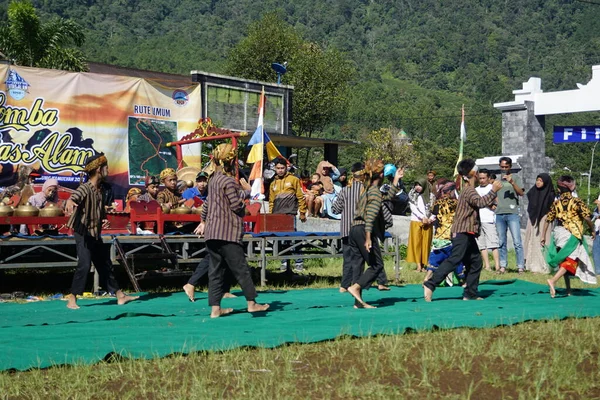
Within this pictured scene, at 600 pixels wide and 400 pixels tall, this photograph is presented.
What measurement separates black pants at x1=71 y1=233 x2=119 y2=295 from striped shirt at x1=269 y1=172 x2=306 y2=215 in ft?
14.8

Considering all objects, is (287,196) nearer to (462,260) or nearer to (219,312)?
(462,260)

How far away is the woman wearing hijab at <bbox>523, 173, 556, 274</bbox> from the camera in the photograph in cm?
1507

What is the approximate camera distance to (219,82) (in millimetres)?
33469

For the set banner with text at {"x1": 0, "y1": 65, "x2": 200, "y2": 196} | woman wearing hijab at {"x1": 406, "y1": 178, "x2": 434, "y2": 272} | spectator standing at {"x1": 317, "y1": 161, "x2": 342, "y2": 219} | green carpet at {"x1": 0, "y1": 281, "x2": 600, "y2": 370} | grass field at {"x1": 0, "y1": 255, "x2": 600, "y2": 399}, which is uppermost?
banner with text at {"x1": 0, "y1": 65, "x2": 200, "y2": 196}

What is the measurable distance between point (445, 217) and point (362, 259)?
2646 millimetres

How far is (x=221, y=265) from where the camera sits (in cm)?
936

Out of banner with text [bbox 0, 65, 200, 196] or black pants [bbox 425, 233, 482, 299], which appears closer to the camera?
black pants [bbox 425, 233, 482, 299]

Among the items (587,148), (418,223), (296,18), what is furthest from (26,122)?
(296,18)

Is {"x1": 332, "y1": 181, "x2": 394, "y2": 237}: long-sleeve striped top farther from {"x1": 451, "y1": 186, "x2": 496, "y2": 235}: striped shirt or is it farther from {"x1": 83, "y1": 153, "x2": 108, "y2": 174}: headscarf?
{"x1": 83, "y1": 153, "x2": 108, "y2": 174}: headscarf

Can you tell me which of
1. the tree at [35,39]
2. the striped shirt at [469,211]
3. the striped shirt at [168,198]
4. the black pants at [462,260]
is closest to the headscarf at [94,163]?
the striped shirt at [168,198]

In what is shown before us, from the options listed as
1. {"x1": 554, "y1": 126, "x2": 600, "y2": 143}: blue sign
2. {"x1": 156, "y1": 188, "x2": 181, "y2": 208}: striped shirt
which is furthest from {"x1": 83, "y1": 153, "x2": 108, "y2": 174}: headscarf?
{"x1": 554, "y1": 126, "x2": 600, "y2": 143}: blue sign

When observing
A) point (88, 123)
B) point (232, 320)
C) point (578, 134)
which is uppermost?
point (578, 134)

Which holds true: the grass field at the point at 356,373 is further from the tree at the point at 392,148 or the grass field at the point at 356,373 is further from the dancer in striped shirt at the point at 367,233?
the tree at the point at 392,148

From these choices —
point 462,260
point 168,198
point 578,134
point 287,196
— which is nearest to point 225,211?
point 462,260
